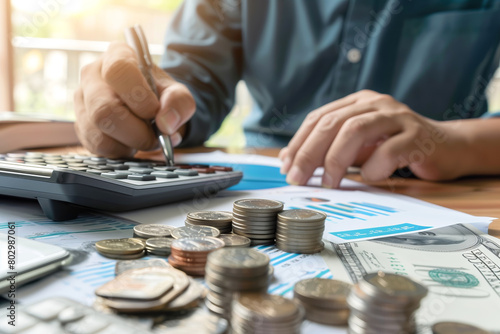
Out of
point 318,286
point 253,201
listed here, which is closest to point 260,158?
point 253,201

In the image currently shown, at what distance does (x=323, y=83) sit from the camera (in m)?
1.02

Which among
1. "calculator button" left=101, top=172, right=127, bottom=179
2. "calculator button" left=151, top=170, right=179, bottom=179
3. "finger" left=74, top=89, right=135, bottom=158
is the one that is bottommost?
"calculator button" left=151, top=170, right=179, bottom=179

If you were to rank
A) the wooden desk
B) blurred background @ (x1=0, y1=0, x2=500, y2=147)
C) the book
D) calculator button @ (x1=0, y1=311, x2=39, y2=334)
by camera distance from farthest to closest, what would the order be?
blurred background @ (x1=0, y1=0, x2=500, y2=147)
the book
the wooden desk
calculator button @ (x1=0, y1=311, x2=39, y2=334)

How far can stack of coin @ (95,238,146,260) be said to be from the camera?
300mm

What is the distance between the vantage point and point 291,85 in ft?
3.42

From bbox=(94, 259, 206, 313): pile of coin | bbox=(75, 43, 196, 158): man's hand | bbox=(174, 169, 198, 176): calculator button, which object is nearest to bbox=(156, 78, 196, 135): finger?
bbox=(75, 43, 196, 158): man's hand

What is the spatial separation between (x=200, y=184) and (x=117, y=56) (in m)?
0.29

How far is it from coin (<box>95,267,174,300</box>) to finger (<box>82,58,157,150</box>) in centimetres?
40

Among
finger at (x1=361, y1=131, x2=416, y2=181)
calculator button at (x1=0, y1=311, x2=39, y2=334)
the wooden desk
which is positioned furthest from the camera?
finger at (x1=361, y1=131, x2=416, y2=181)

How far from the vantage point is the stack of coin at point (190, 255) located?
273mm

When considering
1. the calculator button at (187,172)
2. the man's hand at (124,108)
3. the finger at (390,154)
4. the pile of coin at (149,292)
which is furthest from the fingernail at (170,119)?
the pile of coin at (149,292)

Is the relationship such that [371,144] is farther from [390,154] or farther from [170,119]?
[170,119]

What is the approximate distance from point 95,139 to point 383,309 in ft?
1.80

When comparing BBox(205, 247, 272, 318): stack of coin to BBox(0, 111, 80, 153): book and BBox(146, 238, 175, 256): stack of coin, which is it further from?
BBox(0, 111, 80, 153): book
